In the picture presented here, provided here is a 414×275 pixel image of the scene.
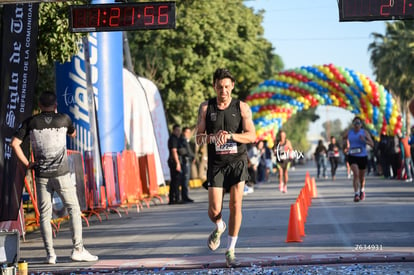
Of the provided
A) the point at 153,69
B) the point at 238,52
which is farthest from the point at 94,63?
the point at 238,52

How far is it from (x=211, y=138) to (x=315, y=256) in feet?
5.91

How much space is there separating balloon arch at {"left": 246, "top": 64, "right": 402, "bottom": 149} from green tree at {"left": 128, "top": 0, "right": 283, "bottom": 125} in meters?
3.38

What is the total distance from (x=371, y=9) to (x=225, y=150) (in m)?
4.11

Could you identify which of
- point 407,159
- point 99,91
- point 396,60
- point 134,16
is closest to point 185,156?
point 99,91

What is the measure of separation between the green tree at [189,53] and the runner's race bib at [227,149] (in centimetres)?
2890

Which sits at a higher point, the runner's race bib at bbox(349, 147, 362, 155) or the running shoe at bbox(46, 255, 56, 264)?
the runner's race bib at bbox(349, 147, 362, 155)

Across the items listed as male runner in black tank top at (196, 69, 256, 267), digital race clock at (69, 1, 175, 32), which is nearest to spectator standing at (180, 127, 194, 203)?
digital race clock at (69, 1, 175, 32)

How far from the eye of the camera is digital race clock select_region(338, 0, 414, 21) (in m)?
12.4

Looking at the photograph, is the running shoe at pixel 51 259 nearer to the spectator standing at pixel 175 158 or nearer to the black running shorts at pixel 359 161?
the black running shorts at pixel 359 161

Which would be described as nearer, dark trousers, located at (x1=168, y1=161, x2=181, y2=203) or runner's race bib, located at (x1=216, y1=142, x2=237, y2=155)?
runner's race bib, located at (x1=216, y1=142, x2=237, y2=155)

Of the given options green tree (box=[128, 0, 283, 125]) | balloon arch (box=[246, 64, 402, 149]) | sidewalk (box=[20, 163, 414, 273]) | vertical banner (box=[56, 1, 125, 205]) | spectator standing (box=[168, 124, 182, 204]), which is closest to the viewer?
sidewalk (box=[20, 163, 414, 273])

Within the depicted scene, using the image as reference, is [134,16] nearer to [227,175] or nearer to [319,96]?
[227,175]

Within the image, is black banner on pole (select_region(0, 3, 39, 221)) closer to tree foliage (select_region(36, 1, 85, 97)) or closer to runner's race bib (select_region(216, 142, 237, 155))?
tree foliage (select_region(36, 1, 85, 97))

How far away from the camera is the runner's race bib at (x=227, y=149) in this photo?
9.41 metres
